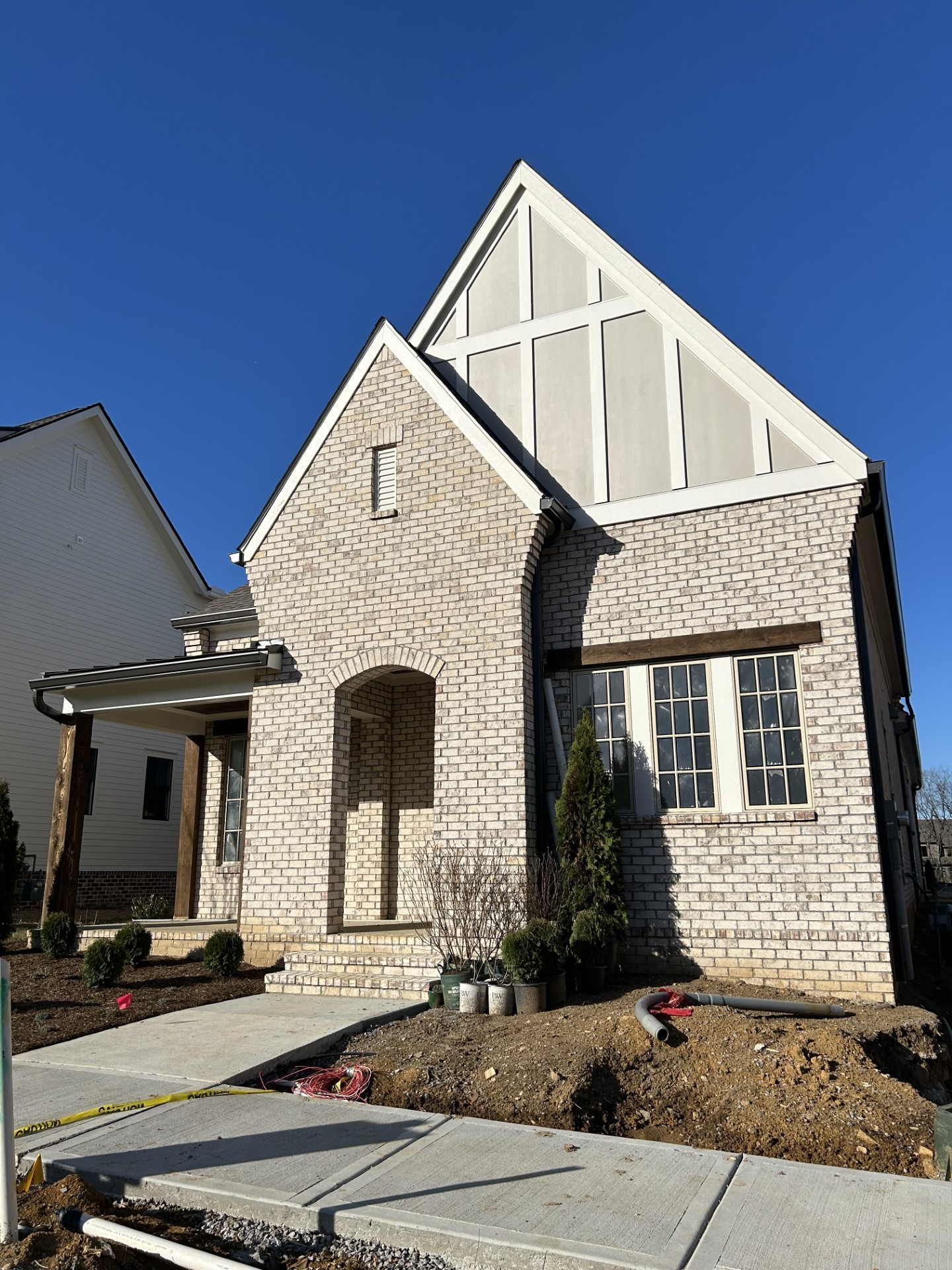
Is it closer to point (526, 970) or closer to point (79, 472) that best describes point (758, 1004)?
point (526, 970)

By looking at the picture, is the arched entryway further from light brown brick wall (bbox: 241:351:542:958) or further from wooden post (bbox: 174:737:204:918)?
wooden post (bbox: 174:737:204:918)

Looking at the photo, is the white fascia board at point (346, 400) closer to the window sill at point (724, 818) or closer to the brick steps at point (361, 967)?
the brick steps at point (361, 967)

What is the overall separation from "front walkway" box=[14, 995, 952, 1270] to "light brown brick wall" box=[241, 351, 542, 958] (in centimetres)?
465

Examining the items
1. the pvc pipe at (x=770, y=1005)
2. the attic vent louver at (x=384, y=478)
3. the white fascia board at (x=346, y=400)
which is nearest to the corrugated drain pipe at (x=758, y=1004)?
the pvc pipe at (x=770, y=1005)

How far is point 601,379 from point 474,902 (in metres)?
6.63

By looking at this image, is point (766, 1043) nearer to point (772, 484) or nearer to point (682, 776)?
point (682, 776)

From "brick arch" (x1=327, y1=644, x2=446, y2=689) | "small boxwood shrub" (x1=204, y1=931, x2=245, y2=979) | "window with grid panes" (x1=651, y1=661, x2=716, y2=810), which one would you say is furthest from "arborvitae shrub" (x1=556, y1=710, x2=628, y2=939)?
"small boxwood shrub" (x1=204, y1=931, x2=245, y2=979)

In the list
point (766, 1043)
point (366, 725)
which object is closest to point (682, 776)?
point (766, 1043)

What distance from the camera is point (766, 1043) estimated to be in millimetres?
6387

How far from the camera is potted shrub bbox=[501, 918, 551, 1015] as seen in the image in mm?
8086

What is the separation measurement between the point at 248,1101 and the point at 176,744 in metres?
18.7

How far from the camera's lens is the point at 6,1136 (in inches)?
149

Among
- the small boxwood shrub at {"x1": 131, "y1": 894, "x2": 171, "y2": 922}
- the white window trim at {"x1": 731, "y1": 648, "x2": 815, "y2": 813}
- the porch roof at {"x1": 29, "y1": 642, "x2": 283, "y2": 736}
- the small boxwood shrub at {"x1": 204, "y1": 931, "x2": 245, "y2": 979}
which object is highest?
the porch roof at {"x1": 29, "y1": 642, "x2": 283, "y2": 736}

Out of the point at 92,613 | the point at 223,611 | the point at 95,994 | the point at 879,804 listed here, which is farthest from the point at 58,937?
the point at 92,613
